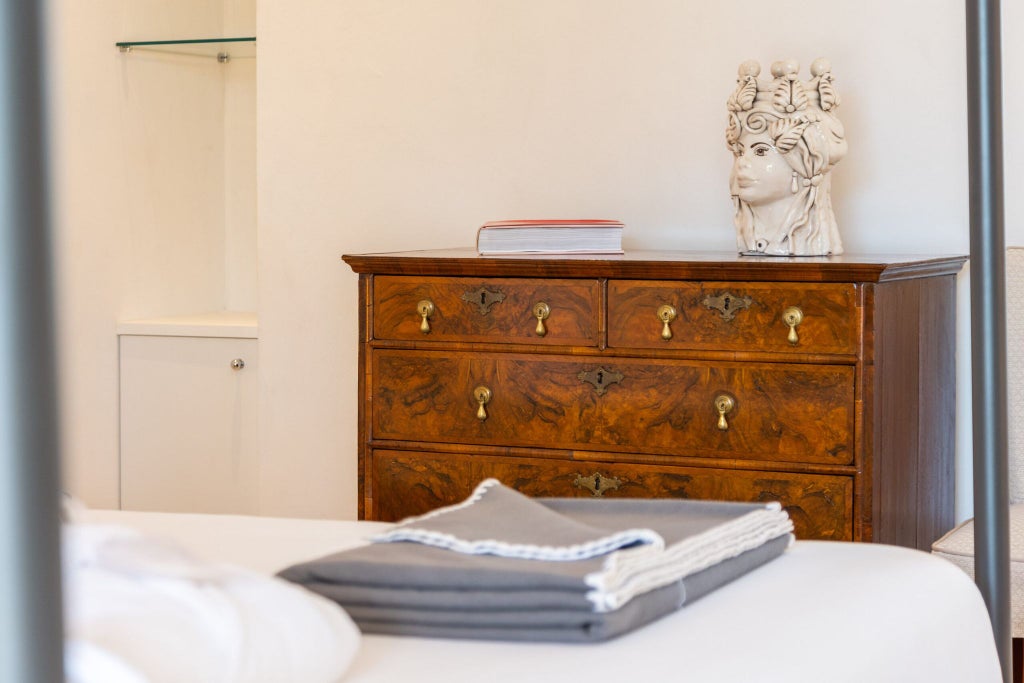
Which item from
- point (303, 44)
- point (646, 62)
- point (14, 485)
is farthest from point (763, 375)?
point (14, 485)

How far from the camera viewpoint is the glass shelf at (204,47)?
126 inches

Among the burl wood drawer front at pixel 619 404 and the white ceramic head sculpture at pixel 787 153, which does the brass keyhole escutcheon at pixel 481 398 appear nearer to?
the burl wood drawer front at pixel 619 404

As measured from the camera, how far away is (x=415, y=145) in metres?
2.84

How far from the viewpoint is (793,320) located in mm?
1954

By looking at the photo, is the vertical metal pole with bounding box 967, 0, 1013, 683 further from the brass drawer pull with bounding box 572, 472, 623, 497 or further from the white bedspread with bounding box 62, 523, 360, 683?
the brass drawer pull with bounding box 572, 472, 623, 497

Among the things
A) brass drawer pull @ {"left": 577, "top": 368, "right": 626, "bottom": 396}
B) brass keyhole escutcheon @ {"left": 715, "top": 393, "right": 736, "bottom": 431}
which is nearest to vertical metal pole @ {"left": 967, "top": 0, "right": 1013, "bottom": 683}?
brass keyhole escutcheon @ {"left": 715, "top": 393, "right": 736, "bottom": 431}

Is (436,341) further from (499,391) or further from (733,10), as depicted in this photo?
(733,10)

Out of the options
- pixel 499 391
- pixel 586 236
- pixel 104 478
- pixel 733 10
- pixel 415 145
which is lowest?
pixel 104 478

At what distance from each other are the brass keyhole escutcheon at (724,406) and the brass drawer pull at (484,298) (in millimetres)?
413

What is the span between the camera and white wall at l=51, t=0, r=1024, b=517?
7.96 feet

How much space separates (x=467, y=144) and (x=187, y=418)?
3.41 feet

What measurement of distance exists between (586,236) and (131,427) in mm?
1505

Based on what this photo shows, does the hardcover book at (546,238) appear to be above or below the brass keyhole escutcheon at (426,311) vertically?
above

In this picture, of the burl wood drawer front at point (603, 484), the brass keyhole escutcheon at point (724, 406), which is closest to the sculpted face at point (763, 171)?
the brass keyhole escutcheon at point (724, 406)
